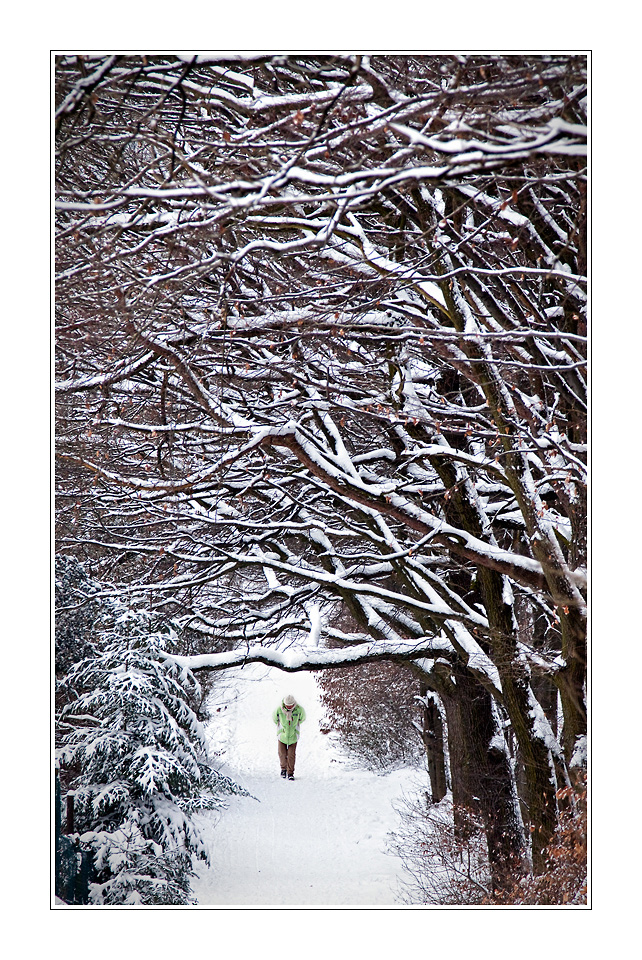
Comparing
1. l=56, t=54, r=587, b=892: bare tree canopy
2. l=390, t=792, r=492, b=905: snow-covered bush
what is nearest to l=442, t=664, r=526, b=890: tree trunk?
l=390, t=792, r=492, b=905: snow-covered bush

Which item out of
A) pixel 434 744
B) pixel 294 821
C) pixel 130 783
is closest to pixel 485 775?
pixel 434 744

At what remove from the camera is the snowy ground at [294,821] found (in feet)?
12.7

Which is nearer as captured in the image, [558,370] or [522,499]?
[558,370]

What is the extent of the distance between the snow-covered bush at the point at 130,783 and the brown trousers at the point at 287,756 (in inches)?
14.6

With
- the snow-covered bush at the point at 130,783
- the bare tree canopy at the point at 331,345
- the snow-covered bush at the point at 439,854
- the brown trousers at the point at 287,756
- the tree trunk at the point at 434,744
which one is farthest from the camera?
the tree trunk at the point at 434,744

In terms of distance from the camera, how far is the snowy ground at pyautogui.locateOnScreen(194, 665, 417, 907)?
12.7 ft

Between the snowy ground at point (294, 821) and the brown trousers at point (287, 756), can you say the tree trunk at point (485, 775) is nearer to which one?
the snowy ground at point (294, 821)

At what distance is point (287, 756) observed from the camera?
413 centimetres

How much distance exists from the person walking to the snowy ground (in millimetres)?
34

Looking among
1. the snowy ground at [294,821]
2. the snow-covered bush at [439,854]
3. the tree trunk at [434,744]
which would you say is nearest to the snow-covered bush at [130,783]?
the snowy ground at [294,821]
